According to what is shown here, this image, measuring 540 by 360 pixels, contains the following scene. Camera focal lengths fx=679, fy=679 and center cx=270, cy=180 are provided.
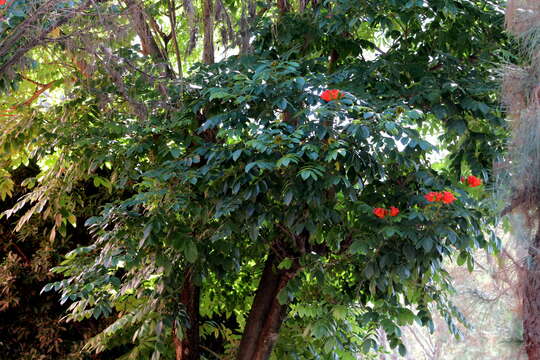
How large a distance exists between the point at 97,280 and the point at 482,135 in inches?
98.7

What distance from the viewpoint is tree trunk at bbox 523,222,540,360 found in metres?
3.62

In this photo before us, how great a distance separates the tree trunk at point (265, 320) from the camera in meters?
4.76

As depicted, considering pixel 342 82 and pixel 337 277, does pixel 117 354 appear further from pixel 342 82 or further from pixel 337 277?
pixel 342 82

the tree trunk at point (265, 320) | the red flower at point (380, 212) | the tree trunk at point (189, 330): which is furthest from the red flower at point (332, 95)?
the tree trunk at point (189, 330)

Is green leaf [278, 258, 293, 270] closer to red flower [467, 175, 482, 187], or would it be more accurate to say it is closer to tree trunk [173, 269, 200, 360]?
tree trunk [173, 269, 200, 360]

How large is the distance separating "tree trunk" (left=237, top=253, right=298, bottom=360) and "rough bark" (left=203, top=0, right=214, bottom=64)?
4.90 feet

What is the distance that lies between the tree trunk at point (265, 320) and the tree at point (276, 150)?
0.01 metres

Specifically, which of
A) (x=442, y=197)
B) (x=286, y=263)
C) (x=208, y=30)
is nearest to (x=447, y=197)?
(x=442, y=197)

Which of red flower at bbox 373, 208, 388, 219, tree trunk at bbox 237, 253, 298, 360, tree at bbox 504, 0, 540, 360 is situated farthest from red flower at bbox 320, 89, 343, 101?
tree trunk at bbox 237, 253, 298, 360

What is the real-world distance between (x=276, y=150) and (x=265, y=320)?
67.7 inches

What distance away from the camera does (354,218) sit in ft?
13.5

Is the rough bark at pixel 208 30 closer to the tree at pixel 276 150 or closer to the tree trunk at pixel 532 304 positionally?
the tree at pixel 276 150

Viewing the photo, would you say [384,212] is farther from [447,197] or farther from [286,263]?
[286,263]

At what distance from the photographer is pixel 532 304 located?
377cm
